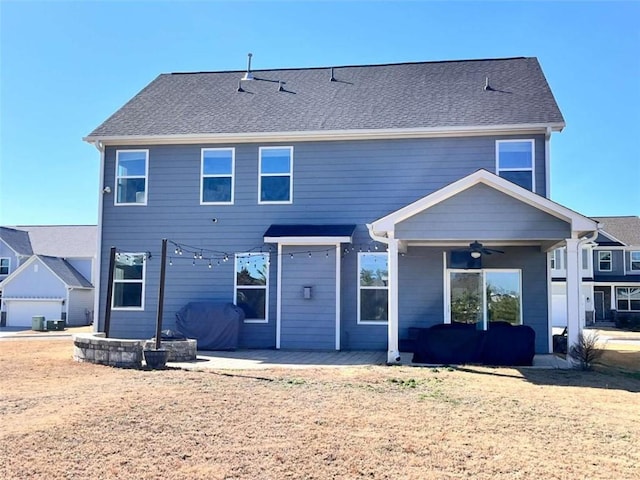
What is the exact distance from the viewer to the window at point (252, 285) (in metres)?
14.1

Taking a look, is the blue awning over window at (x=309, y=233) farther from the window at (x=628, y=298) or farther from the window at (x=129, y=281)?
the window at (x=628, y=298)

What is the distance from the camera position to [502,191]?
10.4 meters

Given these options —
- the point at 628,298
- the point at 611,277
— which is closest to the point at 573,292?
the point at 611,277

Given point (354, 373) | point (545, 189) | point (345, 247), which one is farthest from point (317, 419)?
point (545, 189)

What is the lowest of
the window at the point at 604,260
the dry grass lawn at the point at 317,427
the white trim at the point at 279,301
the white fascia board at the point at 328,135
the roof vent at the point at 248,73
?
the dry grass lawn at the point at 317,427

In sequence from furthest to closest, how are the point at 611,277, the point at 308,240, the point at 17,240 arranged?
1. the point at 17,240
2. the point at 611,277
3. the point at 308,240

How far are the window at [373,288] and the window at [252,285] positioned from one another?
7.81ft

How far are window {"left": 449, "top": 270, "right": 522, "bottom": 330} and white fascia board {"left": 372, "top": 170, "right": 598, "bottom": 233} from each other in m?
3.29

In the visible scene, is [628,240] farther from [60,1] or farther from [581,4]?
[60,1]

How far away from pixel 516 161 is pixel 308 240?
17.4 ft

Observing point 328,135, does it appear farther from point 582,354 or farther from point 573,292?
point 582,354

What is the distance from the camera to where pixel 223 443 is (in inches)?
205

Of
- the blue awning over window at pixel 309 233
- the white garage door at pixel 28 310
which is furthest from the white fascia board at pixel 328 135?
the white garage door at pixel 28 310

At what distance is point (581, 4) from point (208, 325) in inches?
425
